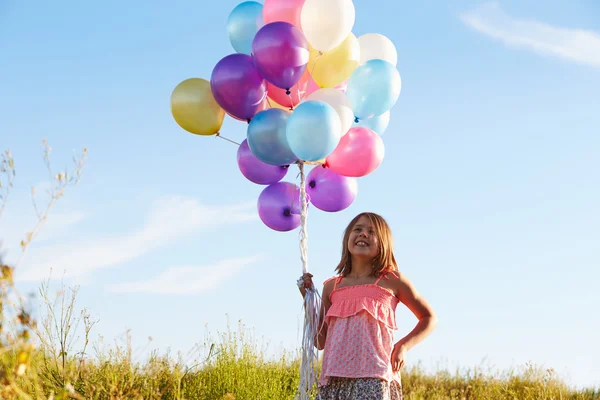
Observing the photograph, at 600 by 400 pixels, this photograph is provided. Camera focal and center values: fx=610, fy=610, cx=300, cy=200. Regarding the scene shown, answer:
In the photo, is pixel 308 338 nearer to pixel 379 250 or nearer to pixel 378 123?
pixel 379 250

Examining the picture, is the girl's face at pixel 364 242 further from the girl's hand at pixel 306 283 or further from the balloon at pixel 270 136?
the balloon at pixel 270 136

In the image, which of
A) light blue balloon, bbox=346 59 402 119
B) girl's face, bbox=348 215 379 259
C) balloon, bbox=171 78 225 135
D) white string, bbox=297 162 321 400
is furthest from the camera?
balloon, bbox=171 78 225 135

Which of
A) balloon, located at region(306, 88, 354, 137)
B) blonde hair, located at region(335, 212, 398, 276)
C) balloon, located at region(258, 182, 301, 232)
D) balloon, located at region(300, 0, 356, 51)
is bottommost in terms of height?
blonde hair, located at region(335, 212, 398, 276)

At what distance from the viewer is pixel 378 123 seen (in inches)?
160

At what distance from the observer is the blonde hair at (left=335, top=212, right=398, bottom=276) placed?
3.10m

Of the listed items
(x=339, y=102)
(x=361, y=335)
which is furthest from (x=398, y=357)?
(x=339, y=102)

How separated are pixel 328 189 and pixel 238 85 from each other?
870mm

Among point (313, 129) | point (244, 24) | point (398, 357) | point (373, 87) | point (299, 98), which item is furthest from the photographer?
point (244, 24)

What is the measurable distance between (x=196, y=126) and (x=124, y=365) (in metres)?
1.71

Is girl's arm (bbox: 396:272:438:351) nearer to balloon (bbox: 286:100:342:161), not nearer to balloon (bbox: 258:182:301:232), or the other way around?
balloon (bbox: 286:100:342:161)

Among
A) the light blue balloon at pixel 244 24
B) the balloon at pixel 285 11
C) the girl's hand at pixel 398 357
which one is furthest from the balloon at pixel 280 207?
the girl's hand at pixel 398 357

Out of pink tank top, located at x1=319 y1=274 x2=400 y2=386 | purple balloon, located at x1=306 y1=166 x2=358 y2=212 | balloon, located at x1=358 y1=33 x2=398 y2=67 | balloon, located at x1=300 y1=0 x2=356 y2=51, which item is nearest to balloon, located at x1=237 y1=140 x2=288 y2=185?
purple balloon, located at x1=306 y1=166 x2=358 y2=212

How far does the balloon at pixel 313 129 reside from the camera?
3.25 metres

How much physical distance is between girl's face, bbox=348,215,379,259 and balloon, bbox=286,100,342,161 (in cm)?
50
